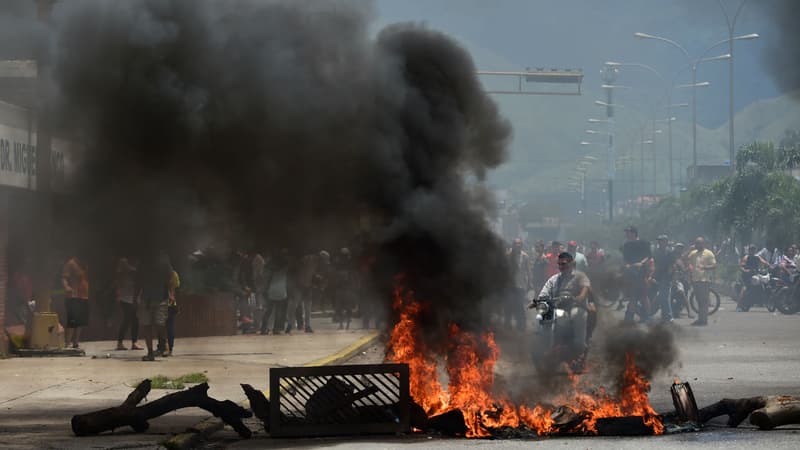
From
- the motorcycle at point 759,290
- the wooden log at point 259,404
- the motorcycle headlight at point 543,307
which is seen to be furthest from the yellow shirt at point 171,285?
the motorcycle at point 759,290

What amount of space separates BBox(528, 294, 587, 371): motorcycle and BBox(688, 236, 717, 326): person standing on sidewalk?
11598mm

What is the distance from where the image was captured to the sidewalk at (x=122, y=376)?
1080cm

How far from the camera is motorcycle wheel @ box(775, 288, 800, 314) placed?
30.9 metres

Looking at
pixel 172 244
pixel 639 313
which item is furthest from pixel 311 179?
pixel 639 313

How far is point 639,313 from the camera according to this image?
88.4 ft

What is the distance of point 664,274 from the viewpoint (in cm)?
2730

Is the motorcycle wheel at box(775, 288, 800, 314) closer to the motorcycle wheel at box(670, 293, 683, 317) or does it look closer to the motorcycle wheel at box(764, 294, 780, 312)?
the motorcycle wheel at box(764, 294, 780, 312)

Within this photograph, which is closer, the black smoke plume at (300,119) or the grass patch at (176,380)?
the black smoke plume at (300,119)

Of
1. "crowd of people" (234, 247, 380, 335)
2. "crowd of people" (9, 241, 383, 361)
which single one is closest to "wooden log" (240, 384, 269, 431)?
"crowd of people" (9, 241, 383, 361)

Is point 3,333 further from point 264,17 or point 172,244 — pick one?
point 264,17

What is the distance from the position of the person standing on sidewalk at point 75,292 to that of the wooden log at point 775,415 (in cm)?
1135

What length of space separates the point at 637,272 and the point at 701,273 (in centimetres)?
129

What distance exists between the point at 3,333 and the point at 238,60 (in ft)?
28.4

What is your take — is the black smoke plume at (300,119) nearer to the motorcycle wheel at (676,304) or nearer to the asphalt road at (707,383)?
the asphalt road at (707,383)
